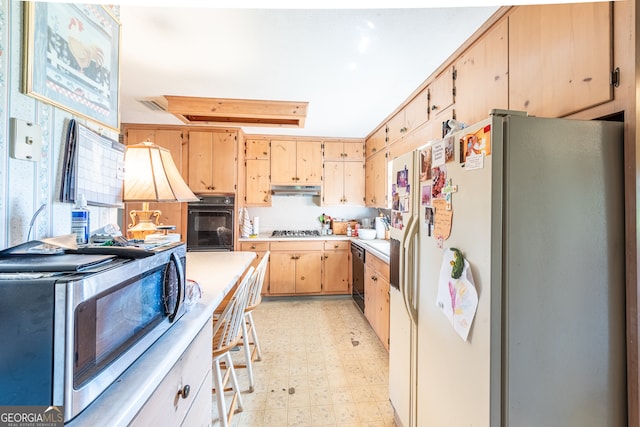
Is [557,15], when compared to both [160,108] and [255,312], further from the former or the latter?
[255,312]

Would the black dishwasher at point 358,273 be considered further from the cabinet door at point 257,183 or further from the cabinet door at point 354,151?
the cabinet door at point 257,183

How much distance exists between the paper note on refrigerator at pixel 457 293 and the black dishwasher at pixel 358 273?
2.03 meters

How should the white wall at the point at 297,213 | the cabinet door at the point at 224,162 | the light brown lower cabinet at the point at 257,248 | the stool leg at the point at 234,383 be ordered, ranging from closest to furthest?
the stool leg at the point at 234,383 → the cabinet door at the point at 224,162 → the light brown lower cabinet at the point at 257,248 → the white wall at the point at 297,213

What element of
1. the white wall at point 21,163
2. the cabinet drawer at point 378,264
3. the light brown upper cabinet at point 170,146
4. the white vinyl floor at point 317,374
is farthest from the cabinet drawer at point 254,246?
the white wall at point 21,163

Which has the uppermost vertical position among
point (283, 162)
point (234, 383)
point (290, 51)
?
point (290, 51)

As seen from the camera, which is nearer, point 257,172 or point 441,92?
point 441,92

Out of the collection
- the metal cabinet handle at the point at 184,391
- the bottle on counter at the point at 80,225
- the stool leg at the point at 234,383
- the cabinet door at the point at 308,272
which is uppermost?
the bottle on counter at the point at 80,225

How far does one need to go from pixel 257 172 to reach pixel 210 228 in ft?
3.44

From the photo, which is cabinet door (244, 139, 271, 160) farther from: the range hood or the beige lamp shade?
the beige lamp shade

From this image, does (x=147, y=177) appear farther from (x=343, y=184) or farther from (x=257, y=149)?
(x=343, y=184)

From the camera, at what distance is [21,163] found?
0.78m

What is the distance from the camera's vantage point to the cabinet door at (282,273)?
3.65m

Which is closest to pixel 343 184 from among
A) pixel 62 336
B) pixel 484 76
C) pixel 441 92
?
pixel 441 92

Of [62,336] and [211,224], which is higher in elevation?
[211,224]
